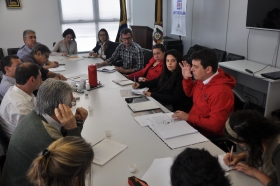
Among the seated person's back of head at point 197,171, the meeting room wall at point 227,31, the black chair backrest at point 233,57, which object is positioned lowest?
the black chair backrest at point 233,57

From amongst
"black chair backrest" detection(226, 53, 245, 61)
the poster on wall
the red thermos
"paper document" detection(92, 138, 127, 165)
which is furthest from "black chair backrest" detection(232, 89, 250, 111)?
the poster on wall

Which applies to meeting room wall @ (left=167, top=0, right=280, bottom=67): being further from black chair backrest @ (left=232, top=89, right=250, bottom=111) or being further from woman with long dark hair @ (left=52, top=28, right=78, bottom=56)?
woman with long dark hair @ (left=52, top=28, right=78, bottom=56)

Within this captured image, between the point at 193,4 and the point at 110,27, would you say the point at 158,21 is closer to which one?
the point at 193,4

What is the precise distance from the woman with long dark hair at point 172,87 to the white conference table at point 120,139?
1.45 feet

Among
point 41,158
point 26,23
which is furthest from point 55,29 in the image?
point 41,158

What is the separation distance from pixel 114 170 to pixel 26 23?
17.9ft

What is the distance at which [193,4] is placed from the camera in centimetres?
529

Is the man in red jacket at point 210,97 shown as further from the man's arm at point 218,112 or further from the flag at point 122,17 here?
the flag at point 122,17

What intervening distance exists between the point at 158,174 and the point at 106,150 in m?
0.40

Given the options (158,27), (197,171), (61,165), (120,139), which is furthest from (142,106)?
(158,27)

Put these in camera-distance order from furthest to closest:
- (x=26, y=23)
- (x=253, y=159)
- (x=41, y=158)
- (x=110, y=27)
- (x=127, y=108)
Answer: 1. (x=110, y=27)
2. (x=26, y=23)
3. (x=127, y=108)
4. (x=253, y=159)
5. (x=41, y=158)

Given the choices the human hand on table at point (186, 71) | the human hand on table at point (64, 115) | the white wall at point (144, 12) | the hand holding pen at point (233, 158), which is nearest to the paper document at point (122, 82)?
the human hand on table at point (186, 71)

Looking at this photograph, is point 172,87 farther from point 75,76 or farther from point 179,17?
point 179,17

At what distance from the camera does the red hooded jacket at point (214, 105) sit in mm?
1853
